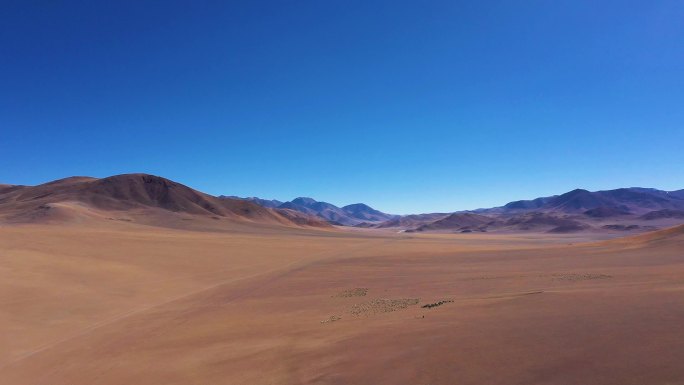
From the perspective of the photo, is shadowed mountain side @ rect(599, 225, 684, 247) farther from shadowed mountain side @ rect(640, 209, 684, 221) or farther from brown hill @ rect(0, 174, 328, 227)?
shadowed mountain side @ rect(640, 209, 684, 221)

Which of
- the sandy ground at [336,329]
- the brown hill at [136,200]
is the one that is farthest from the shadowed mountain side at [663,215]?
the sandy ground at [336,329]

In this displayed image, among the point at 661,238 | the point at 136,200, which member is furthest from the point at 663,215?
the point at 136,200

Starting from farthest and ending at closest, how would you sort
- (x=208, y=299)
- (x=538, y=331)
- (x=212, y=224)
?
(x=212, y=224) < (x=208, y=299) < (x=538, y=331)

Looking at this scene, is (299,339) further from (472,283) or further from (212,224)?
(212,224)

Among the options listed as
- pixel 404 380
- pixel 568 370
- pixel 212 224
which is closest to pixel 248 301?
pixel 404 380

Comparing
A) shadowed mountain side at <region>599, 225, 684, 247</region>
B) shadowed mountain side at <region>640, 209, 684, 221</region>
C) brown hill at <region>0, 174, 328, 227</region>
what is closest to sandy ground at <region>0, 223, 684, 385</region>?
shadowed mountain side at <region>599, 225, 684, 247</region>
